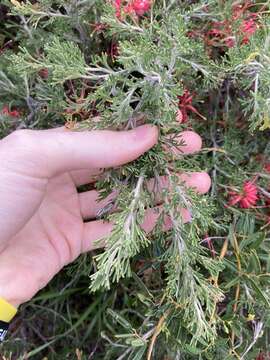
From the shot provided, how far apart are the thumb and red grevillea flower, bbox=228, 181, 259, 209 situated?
0.46 metres

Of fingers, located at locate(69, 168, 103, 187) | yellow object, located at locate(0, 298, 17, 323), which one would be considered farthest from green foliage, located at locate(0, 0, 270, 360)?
yellow object, located at locate(0, 298, 17, 323)

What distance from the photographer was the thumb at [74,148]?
1328mm

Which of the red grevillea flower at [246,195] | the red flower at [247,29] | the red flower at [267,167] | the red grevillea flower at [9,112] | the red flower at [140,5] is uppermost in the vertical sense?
the red flower at [140,5]

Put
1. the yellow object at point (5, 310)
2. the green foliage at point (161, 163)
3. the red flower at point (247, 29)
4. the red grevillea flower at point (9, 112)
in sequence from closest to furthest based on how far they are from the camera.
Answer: the green foliage at point (161, 163) < the red flower at point (247, 29) < the yellow object at point (5, 310) < the red grevillea flower at point (9, 112)

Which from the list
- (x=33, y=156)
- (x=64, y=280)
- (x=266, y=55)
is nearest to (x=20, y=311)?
(x=64, y=280)

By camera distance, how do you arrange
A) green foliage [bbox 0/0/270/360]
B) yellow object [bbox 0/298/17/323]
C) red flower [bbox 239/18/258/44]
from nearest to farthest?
green foliage [bbox 0/0/270/360]
red flower [bbox 239/18/258/44]
yellow object [bbox 0/298/17/323]

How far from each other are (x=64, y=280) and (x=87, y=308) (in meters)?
0.16

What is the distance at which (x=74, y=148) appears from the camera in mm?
1365

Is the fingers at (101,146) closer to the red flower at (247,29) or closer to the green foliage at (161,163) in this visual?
the green foliage at (161,163)

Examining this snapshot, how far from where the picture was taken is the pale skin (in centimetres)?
135

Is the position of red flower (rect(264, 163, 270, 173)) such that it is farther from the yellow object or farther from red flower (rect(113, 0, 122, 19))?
the yellow object

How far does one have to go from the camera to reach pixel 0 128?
1786 millimetres

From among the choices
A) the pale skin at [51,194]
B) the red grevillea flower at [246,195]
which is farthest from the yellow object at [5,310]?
the red grevillea flower at [246,195]

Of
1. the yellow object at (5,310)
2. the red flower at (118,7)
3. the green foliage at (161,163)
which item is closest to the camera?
the green foliage at (161,163)
